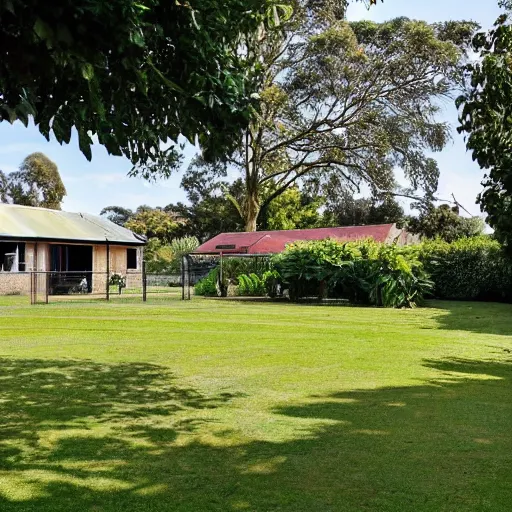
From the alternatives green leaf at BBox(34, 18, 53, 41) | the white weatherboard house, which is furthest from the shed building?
green leaf at BBox(34, 18, 53, 41)

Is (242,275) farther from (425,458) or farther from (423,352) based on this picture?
(425,458)

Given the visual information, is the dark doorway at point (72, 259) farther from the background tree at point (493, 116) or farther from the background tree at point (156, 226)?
the background tree at point (493, 116)

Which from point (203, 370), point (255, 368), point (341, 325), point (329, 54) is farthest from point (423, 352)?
point (329, 54)

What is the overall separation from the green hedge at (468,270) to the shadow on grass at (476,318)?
2585 millimetres

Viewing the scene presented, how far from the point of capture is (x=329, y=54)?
36969 mm

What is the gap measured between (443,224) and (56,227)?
2480 centimetres

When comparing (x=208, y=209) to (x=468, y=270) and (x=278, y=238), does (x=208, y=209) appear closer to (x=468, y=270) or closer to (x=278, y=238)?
(x=278, y=238)

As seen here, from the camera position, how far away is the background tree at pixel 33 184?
53688mm

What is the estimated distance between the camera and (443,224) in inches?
1695

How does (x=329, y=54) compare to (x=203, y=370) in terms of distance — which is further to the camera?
(x=329, y=54)

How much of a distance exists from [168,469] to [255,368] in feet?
13.8

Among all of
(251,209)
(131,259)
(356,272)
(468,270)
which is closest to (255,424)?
(356,272)

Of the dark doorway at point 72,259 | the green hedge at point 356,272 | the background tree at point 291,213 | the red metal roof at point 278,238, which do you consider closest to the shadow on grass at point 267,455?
the green hedge at point 356,272

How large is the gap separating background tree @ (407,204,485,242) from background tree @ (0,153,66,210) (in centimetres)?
2939
